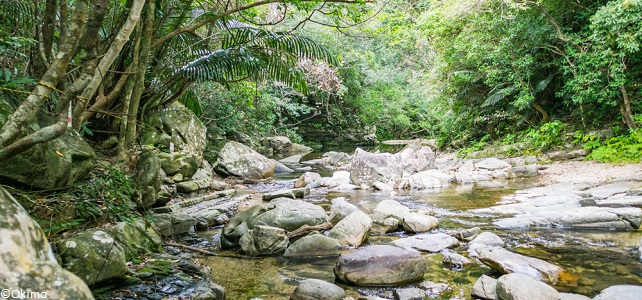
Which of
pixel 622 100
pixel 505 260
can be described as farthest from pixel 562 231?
pixel 622 100

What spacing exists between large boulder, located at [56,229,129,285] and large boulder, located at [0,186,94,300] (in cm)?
112

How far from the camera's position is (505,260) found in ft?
12.2

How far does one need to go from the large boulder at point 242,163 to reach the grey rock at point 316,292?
7.69 metres

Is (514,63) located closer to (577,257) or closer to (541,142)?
(541,142)

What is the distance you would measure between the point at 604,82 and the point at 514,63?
2215 millimetres

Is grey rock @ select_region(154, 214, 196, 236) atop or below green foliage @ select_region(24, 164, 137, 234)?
below

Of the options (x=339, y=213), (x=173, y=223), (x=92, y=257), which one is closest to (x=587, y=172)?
(x=339, y=213)

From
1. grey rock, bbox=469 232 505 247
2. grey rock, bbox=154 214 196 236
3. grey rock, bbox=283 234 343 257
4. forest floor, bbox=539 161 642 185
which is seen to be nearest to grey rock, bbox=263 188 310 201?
A: grey rock, bbox=154 214 196 236

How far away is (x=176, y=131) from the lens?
9.31 metres

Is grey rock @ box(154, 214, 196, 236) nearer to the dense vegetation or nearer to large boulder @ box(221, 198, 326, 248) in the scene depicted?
large boulder @ box(221, 198, 326, 248)

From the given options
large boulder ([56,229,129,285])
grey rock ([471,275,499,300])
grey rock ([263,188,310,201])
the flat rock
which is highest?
large boulder ([56,229,129,285])

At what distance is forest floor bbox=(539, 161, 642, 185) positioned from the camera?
7.78 m

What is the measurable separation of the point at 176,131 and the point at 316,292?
23.9 feet

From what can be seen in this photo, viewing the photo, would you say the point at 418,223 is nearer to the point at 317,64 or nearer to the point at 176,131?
the point at 176,131
